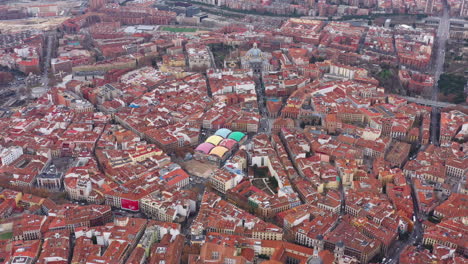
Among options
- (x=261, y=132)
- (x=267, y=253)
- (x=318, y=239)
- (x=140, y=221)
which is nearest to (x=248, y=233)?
(x=267, y=253)

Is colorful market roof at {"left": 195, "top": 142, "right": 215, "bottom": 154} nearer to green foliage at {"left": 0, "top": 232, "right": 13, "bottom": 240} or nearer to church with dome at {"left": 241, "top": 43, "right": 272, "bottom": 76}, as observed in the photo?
green foliage at {"left": 0, "top": 232, "right": 13, "bottom": 240}

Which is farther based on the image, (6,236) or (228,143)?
(228,143)

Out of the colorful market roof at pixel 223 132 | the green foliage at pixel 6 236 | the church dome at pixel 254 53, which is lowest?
the green foliage at pixel 6 236

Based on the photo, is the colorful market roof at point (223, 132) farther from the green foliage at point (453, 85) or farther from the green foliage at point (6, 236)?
the green foliage at point (453, 85)

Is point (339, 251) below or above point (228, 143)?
below

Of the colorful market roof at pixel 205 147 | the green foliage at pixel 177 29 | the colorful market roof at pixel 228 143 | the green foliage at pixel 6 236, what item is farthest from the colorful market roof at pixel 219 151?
the green foliage at pixel 177 29

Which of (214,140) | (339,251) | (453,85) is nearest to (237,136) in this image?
(214,140)

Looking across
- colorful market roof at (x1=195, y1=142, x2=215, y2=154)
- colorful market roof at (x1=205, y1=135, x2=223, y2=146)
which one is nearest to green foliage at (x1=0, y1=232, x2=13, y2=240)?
colorful market roof at (x1=195, y1=142, x2=215, y2=154)

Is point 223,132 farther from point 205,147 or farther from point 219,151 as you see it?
point 219,151

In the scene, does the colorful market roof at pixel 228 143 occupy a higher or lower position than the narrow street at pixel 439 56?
lower

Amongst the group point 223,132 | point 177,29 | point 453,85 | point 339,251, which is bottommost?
point 339,251
